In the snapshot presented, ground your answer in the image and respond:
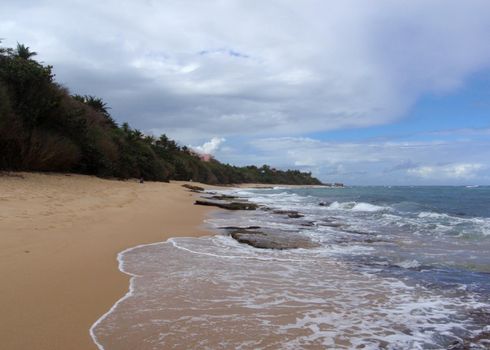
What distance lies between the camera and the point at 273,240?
992 centimetres

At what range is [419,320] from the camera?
4.60 meters

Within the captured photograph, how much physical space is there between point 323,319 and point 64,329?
2675mm

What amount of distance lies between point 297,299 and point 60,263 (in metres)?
3.66

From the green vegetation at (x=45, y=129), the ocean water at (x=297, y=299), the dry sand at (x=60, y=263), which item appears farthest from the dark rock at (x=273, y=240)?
the green vegetation at (x=45, y=129)

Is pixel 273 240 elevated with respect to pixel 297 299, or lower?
elevated

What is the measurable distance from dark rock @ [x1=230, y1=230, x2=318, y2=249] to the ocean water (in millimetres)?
322

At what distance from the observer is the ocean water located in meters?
3.94

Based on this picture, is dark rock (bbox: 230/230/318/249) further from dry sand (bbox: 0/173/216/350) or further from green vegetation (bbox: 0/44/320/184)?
green vegetation (bbox: 0/44/320/184)

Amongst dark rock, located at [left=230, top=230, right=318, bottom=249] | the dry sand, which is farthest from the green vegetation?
dark rock, located at [left=230, top=230, right=318, bottom=249]

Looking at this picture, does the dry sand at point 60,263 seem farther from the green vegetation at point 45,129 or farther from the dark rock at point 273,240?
the green vegetation at point 45,129

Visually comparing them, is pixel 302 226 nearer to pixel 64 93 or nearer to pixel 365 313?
pixel 365 313

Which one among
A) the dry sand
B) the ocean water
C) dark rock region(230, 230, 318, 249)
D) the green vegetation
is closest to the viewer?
the dry sand

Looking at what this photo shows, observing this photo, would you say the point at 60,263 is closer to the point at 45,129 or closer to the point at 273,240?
the point at 273,240

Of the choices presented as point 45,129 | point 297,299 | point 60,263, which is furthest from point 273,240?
point 45,129
